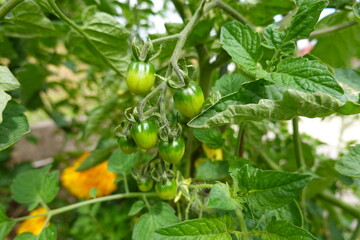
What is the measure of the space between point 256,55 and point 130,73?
172 mm

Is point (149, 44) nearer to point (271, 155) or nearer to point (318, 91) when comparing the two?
point (318, 91)

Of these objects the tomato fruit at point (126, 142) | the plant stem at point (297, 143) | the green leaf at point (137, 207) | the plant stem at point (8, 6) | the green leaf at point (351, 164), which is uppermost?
the plant stem at point (8, 6)

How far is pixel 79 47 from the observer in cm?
68

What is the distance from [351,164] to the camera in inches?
18.0

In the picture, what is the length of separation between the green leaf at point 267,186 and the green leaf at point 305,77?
0.33 ft

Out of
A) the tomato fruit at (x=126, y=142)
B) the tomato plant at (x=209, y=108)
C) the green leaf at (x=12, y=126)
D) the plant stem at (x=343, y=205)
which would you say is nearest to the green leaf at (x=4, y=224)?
the tomato plant at (x=209, y=108)

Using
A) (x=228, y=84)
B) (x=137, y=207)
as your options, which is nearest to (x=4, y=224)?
(x=137, y=207)

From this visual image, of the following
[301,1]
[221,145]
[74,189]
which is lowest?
[74,189]

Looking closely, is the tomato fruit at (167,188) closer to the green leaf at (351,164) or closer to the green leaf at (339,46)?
the green leaf at (351,164)

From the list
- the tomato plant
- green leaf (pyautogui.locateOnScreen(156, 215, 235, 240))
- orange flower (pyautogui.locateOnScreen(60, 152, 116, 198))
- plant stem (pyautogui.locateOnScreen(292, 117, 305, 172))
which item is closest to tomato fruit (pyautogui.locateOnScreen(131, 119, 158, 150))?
the tomato plant

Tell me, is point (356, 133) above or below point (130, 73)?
below

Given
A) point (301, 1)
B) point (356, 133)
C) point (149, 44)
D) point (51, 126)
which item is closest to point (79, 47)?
point (149, 44)

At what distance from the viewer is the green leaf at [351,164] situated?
0.44 metres

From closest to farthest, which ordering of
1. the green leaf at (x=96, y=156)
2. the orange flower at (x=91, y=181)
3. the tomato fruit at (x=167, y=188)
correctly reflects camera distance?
the tomato fruit at (x=167, y=188)
the green leaf at (x=96, y=156)
the orange flower at (x=91, y=181)
